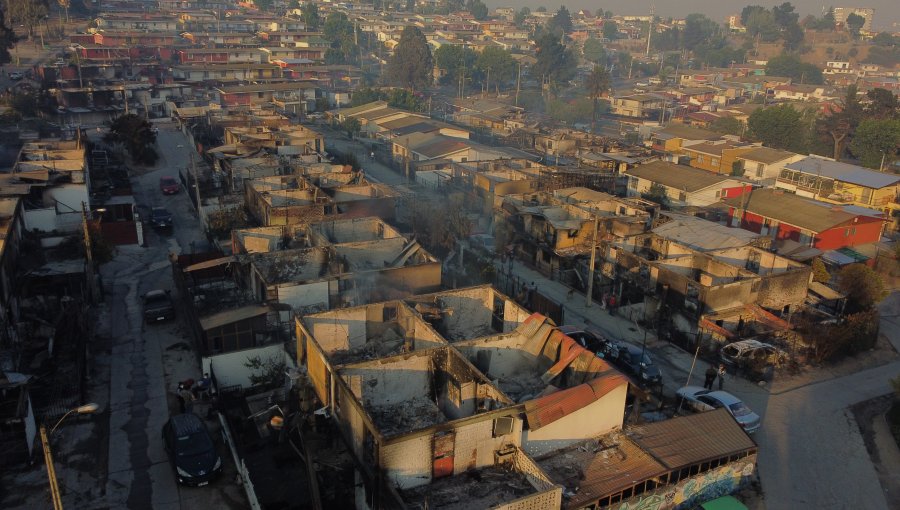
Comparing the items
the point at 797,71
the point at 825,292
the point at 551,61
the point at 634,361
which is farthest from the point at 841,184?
the point at 797,71

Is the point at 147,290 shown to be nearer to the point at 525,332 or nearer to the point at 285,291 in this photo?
the point at 285,291

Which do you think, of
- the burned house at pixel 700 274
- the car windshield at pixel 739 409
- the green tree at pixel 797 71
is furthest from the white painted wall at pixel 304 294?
the green tree at pixel 797 71

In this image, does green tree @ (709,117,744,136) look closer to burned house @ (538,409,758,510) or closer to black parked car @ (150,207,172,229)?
black parked car @ (150,207,172,229)

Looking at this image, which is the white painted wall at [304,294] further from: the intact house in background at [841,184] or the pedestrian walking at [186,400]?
the intact house in background at [841,184]

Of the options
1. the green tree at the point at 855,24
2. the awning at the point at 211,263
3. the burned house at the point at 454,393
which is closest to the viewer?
the burned house at the point at 454,393

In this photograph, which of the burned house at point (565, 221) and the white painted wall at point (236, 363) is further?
the burned house at point (565, 221)

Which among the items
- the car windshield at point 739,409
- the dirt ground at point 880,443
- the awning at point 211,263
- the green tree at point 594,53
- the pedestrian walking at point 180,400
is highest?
the green tree at point 594,53

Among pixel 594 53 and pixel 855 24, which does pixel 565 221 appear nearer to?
pixel 594 53
